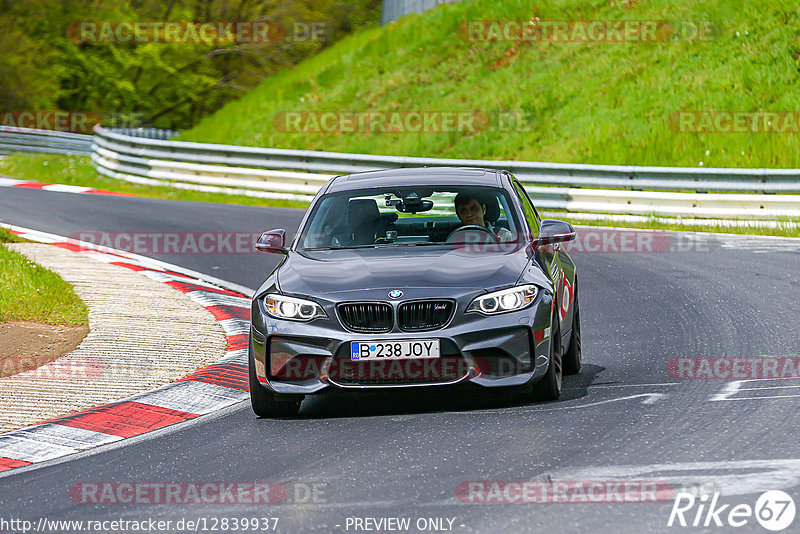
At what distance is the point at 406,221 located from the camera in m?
8.73

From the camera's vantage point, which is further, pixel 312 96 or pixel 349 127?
pixel 312 96

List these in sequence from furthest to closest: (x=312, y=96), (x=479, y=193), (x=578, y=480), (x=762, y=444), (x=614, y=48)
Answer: (x=312, y=96), (x=614, y=48), (x=479, y=193), (x=762, y=444), (x=578, y=480)

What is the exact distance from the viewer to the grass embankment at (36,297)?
37.4 ft

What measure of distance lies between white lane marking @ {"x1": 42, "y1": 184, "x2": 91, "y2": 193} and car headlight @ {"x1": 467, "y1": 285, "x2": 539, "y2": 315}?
20.3m

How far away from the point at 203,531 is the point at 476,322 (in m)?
2.45

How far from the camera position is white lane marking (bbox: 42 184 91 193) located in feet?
86.3

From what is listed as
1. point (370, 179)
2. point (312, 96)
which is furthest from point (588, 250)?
point (312, 96)

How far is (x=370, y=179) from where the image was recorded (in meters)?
9.05

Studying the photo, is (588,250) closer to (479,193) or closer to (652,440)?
(479,193)

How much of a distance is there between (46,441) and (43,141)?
2834 centimetres
